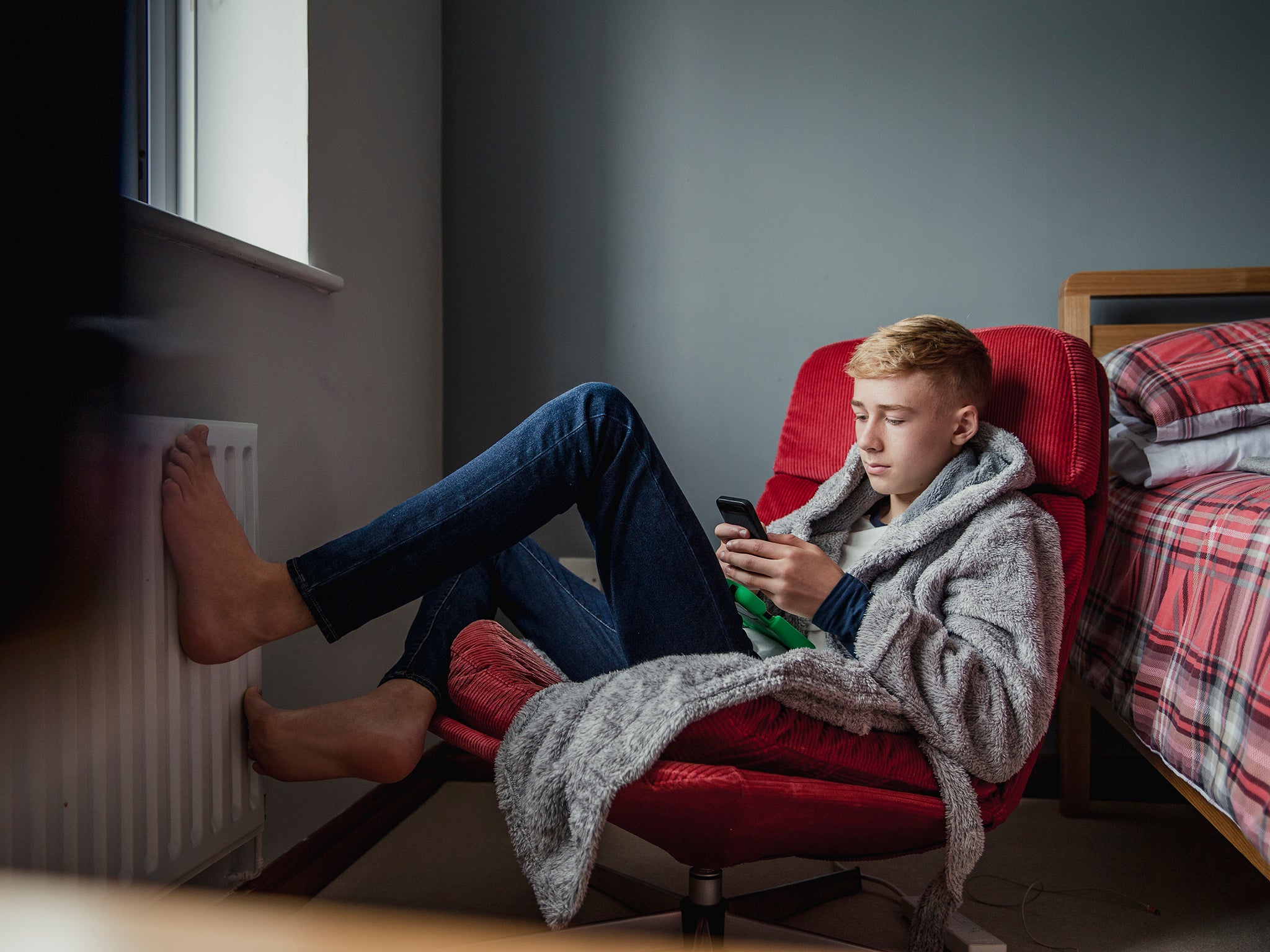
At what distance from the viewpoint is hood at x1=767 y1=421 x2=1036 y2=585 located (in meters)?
1.03

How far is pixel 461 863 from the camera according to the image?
137 cm

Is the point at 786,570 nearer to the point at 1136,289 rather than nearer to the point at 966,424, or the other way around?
the point at 966,424

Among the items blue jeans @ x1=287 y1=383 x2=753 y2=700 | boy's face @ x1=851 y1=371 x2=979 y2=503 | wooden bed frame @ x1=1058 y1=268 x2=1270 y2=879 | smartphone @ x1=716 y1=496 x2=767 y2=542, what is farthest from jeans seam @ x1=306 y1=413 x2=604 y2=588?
wooden bed frame @ x1=1058 y1=268 x2=1270 y2=879

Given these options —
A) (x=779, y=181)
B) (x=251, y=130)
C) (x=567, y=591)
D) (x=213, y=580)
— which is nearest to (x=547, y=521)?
(x=567, y=591)

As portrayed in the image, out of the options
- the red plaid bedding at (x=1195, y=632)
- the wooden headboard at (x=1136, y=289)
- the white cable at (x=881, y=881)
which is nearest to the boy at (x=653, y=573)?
the red plaid bedding at (x=1195, y=632)

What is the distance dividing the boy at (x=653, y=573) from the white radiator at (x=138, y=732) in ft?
0.09

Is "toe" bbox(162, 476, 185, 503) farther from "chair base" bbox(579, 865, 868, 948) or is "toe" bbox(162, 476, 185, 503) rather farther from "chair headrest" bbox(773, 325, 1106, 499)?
"chair headrest" bbox(773, 325, 1106, 499)

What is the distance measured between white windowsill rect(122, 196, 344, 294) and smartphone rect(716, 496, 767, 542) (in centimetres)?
67

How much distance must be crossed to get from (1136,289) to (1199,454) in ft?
1.43

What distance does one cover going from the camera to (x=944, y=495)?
1.08 meters

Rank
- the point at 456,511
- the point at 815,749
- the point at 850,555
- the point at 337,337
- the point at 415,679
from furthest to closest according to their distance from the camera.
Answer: the point at 337,337
the point at 850,555
the point at 415,679
the point at 456,511
the point at 815,749

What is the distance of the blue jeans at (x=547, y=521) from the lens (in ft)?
2.83

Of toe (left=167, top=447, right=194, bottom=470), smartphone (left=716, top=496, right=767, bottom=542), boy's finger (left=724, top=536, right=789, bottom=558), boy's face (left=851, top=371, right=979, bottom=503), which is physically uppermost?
boy's face (left=851, top=371, right=979, bottom=503)

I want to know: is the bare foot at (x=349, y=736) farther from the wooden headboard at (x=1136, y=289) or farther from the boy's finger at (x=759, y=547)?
the wooden headboard at (x=1136, y=289)
